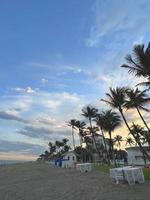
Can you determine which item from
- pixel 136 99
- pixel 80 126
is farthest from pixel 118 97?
pixel 80 126

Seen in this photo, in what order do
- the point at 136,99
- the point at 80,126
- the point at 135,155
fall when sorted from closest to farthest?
the point at 136,99 < the point at 135,155 < the point at 80,126

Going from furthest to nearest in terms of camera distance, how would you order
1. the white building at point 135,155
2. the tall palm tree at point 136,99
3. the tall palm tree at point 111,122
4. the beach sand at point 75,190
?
the white building at point 135,155 < the tall palm tree at point 111,122 < the tall palm tree at point 136,99 < the beach sand at point 75,190

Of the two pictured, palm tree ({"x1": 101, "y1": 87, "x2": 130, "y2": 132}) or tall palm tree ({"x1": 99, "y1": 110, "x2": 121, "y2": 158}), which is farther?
tall palm tree ({"x1": 99, "y1": 110, "x2": 121, "y2": 158})

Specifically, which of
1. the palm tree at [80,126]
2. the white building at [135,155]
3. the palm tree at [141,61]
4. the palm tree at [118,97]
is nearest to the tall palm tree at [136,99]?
the palm tree at [118,97]

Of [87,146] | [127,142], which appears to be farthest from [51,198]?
[87,146]

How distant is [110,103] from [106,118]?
1855 cm

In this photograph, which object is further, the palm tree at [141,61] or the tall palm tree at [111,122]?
the tall palm tree at [111,122]

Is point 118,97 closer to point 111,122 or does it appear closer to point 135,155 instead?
point 111,122

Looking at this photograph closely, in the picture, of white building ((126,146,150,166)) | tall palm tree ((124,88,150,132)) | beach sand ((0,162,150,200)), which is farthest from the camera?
white building ((126,146,150,166))

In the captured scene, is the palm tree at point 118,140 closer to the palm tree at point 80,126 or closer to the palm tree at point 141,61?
the palm tree at point 80,126

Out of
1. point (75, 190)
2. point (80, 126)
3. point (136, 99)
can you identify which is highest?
point (80, 126)

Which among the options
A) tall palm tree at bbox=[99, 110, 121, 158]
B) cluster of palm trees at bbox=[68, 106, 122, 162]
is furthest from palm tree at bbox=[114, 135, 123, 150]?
tall palm tree at bbox=[99, 110, 121, 158]

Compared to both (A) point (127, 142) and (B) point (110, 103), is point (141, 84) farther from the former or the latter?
(A) point (127, 142)

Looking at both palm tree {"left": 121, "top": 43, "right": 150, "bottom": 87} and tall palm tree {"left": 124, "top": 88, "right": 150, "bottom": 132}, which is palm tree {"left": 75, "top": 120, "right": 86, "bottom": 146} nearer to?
tall palm tree {"left": 124, "top": 88, "right": 150, "bottom": 132}
